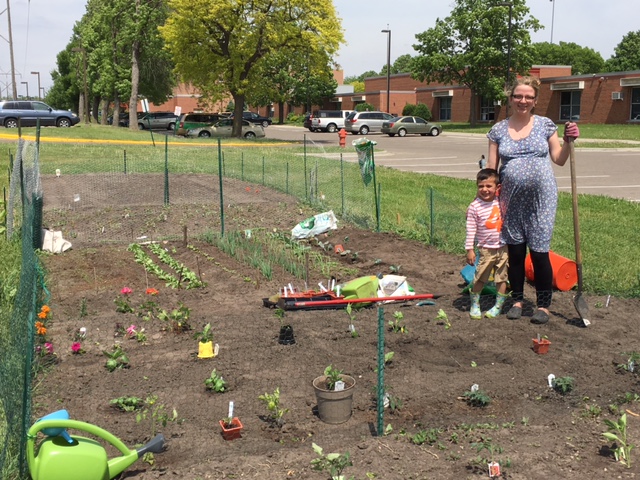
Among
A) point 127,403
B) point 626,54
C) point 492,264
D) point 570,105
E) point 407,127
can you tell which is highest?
point 626,54

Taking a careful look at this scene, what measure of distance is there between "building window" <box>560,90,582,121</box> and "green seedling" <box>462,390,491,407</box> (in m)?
50.2

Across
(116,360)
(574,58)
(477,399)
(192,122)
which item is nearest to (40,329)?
(116,360)

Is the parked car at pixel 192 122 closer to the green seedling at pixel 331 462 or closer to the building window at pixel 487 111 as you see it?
the building window at pixel 487 111

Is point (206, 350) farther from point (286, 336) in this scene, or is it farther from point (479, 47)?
point (479, 47)

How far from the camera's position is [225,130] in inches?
1519

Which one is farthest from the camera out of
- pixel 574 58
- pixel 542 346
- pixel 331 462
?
pixel 574 58

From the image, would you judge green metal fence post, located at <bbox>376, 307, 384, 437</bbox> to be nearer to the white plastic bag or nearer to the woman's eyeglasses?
the woman's eyeglasses

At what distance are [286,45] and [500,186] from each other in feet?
93.8

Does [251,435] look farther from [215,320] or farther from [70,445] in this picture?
[215,320]

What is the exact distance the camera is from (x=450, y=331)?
5438 mm

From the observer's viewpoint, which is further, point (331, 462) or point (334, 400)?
point (334, 400)

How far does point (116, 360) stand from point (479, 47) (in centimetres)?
5049

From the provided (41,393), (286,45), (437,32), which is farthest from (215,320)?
(437,32)

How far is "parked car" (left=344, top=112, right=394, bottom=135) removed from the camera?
155 ft
